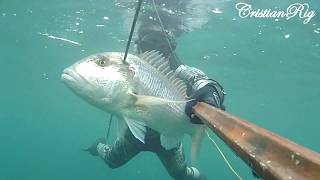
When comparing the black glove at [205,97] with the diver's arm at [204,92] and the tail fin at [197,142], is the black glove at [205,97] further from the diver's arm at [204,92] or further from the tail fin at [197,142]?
the tail fin at [197,142]

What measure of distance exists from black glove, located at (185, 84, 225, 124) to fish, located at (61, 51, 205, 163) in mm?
121

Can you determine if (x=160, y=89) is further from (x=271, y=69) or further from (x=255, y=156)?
(x=271, y=69)

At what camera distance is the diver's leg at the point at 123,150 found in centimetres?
838

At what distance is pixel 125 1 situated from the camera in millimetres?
18078

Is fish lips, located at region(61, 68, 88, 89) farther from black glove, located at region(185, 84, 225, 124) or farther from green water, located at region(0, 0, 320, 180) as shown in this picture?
green water, located at region(0, 0, 320, 180)

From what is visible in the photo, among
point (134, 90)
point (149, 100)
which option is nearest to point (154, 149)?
point (134, 90)

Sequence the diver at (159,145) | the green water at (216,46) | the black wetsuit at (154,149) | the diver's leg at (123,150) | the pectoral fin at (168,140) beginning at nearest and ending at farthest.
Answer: the pectoral fin at (168,140)
the diver at (159,145)
the black wetsuit at (154,149)
the diver's leg at (123,150)
the green water at (216,46)

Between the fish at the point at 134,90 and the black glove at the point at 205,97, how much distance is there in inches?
4.8

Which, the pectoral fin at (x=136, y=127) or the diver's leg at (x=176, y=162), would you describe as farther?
the diver's leg at (x=176, y=162)

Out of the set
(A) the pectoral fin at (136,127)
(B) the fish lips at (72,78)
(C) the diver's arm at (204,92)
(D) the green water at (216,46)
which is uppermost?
(B) the fish lips at (72,78)

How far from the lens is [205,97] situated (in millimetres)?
4141

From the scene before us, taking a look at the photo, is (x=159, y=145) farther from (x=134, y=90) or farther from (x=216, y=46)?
(x=216, y=46)

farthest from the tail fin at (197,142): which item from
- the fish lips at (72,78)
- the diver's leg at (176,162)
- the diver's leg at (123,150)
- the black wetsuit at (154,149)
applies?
the diver's leg at (176,162)

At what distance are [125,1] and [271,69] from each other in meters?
15.7
